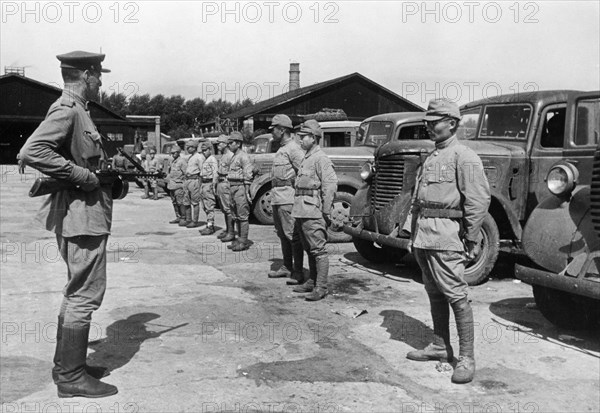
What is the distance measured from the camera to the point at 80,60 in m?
3.98

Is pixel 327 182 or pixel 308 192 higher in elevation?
pixel 327 182

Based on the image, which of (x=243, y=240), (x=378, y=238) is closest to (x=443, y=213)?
(x=378, y=238)

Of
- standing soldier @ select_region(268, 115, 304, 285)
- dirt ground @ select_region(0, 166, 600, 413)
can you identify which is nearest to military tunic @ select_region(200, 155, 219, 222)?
dirt ground @ select_region(0, 166, 600, 413)

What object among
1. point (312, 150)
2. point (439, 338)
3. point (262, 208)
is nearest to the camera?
point (439, 338)

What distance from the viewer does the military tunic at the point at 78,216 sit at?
3855 mm

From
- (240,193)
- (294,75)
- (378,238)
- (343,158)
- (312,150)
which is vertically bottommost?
(378,238)

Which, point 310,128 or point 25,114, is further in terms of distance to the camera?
point 25,114

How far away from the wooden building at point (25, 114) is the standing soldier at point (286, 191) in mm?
36779

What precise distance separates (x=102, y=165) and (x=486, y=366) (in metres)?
3.07

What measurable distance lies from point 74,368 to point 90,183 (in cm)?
116

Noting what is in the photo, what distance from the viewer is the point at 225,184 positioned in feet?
35.4

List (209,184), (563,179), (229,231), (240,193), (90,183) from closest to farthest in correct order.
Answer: (90,183) → (563,179) → (240,193) → (229,231) → (209,184)

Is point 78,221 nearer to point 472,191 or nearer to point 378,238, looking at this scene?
point 472,191

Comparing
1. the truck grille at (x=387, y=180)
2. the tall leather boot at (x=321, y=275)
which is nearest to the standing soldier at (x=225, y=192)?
the truck grille at (x=387, y=180)
